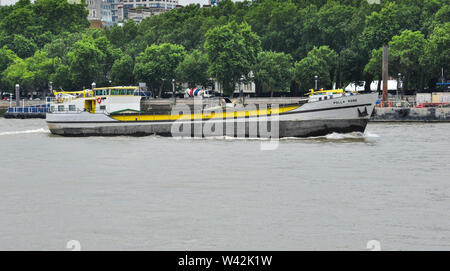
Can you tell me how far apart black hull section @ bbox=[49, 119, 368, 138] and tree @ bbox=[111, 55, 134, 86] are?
7468cm

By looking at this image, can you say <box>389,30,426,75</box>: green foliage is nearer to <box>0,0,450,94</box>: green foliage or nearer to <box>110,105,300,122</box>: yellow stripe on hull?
<box>0,0,450,94</box>: green foliage

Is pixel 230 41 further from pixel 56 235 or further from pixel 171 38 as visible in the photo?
pixel 56 235

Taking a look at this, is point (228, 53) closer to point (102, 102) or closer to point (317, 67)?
point (317, 67)

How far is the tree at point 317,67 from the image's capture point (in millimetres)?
117625

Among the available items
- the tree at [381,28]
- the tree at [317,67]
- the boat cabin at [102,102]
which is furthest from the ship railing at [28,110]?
the tree at [381,28]

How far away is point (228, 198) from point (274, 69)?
310 feet

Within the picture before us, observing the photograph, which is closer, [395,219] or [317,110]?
[395,219]

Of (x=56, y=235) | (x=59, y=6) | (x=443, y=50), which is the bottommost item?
(x=56, y=235)

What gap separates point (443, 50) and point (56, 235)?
85576mm

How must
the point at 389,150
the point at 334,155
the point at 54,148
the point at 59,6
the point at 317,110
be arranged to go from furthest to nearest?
the point at 59,6, the point at 317,110, the point at 54,148, the point at 389,150, the point at 334,155

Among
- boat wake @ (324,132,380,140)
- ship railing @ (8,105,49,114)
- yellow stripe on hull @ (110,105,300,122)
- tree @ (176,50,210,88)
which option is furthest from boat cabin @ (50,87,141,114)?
tree @ (176,50,210,88)

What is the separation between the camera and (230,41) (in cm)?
11762

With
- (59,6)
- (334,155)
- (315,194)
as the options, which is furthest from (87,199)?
(59,6)

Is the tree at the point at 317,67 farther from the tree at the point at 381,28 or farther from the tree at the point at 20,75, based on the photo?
the tree at the point at 20,75
